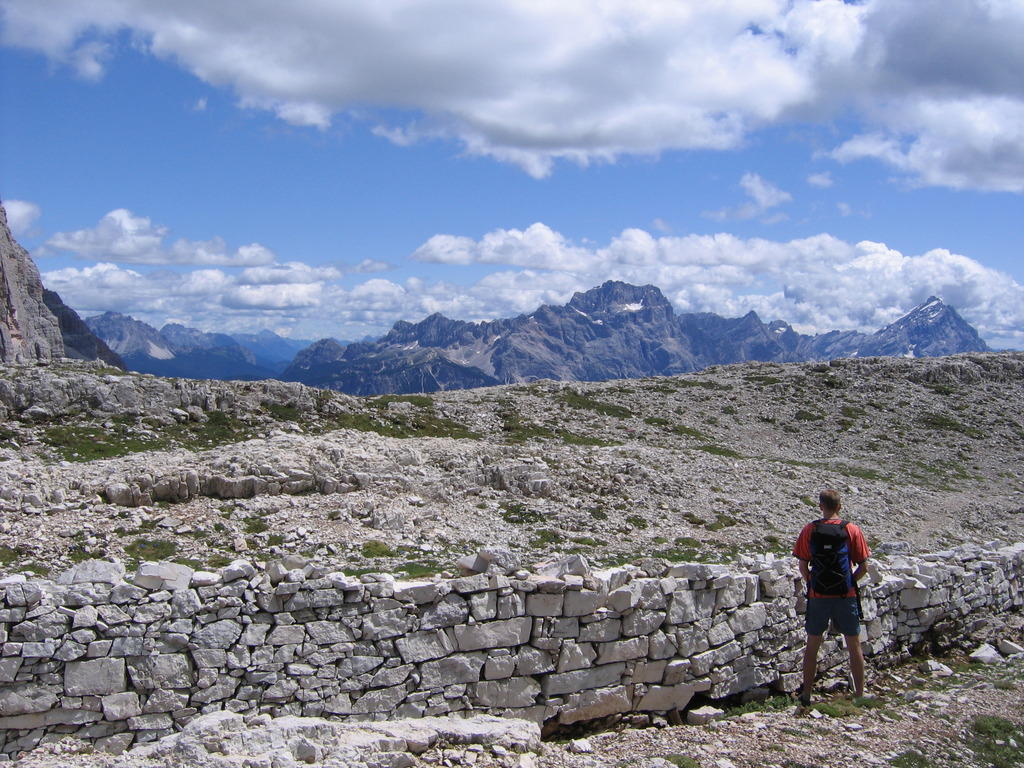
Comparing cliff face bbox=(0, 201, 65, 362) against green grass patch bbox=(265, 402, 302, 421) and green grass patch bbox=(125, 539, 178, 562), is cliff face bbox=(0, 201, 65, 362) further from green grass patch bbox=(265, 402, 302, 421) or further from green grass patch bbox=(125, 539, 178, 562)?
green grass patch bbox=(125, 539, 178, 562)

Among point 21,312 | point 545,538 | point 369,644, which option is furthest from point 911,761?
point 21,312

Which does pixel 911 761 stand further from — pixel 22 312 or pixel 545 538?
pixel 22 312

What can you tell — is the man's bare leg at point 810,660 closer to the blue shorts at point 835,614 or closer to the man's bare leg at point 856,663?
the blue shorts at point 835,614

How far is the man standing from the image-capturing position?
12.1m

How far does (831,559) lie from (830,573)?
286 millimetres

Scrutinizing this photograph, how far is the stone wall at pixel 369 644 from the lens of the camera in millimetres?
9977

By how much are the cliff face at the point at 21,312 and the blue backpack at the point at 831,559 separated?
13757cm

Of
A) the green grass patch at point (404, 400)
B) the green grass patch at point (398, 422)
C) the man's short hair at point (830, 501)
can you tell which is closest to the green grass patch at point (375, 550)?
the man's short hair at point (830, 501)

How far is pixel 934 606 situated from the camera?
15.8 metres

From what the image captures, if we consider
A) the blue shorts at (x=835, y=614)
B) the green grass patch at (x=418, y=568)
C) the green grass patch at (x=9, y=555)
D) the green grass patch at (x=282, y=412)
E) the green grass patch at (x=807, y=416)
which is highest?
the green grass patch at (x=282, y=412)

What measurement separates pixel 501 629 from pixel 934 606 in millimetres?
10706

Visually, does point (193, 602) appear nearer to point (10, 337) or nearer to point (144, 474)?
point (144, 474)

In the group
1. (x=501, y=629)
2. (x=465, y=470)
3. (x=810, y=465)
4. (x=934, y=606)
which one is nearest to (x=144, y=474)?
(x=465, y=470)

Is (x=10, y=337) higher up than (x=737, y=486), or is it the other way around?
(x=10, y=337)
